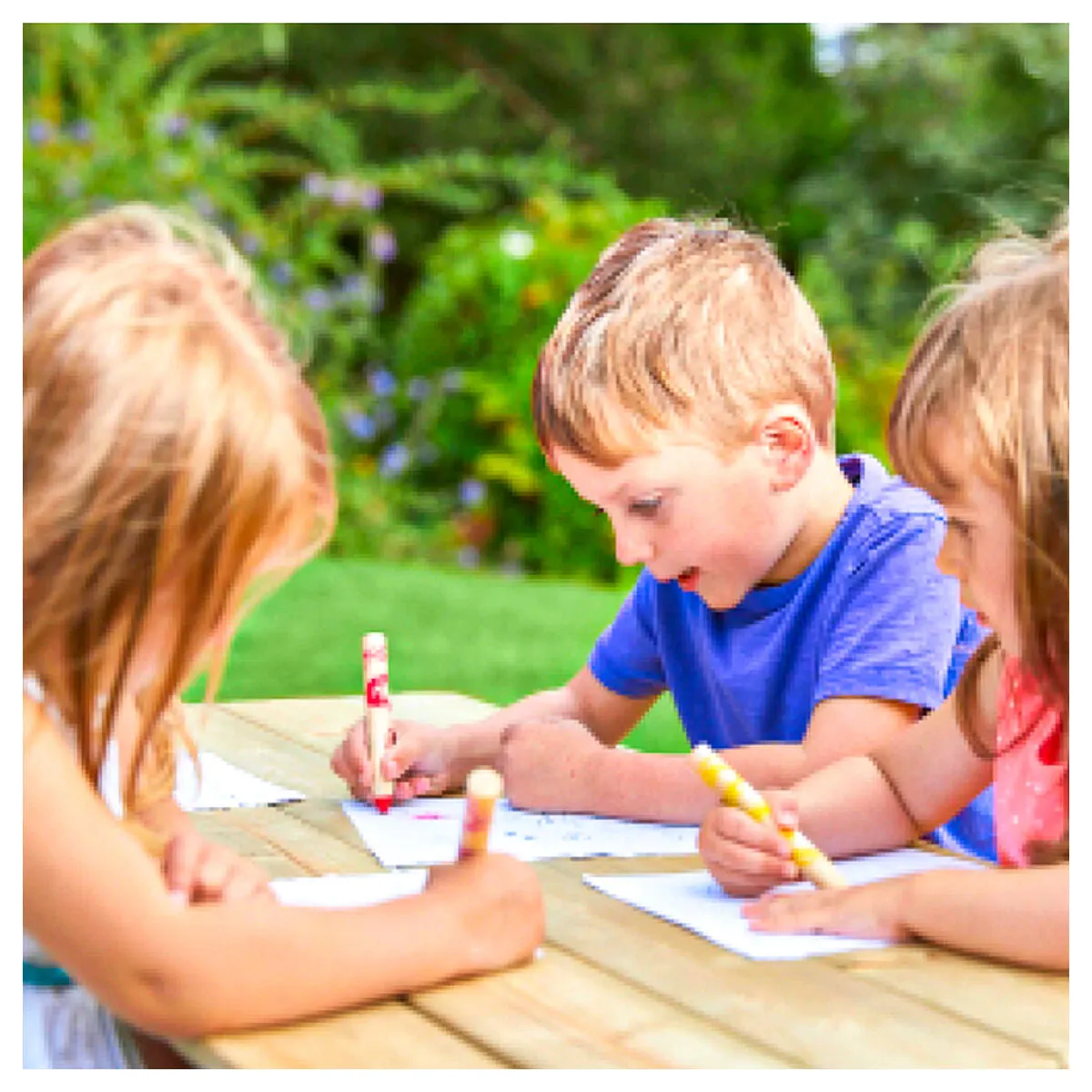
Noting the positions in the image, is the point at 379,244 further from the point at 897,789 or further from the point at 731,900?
the point at 731,900

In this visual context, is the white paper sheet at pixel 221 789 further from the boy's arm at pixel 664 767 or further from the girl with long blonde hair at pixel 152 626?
the girl with long blonde hair at pixel 152 626

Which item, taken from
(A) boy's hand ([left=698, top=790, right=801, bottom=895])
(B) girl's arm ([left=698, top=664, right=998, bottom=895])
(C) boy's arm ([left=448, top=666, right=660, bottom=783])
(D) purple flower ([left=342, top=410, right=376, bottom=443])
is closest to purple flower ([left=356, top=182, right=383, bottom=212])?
(D) purple flower ([left=342, top=410, right=376, bottom=443])

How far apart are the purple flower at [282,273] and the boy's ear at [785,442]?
5.06 meters

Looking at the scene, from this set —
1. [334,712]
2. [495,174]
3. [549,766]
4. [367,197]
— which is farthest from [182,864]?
[495,174]

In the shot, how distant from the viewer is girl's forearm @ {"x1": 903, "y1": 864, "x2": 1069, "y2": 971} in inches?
50.7

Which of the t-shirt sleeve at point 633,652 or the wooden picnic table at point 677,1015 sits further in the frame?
the t-shirt sleeve at point 633,652

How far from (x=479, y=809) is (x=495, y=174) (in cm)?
757

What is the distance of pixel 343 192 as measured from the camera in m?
7.19

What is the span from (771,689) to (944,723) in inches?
16.9

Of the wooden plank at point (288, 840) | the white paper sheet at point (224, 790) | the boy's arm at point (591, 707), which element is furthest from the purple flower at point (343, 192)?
the wooden plank at point (288, 840)

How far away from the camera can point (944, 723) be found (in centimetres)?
167

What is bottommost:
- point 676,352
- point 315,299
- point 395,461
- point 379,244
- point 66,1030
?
point 66,1030

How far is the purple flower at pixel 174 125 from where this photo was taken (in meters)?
6.68
